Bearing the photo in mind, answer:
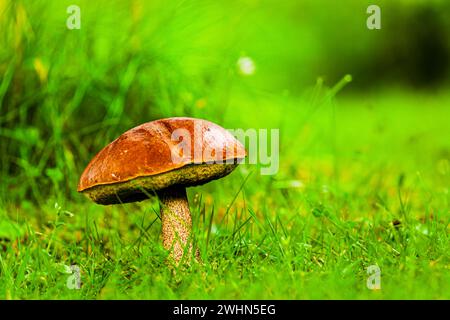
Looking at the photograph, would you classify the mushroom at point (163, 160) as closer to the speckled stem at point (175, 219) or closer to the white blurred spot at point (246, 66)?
the speckled stem at point (175, 219)

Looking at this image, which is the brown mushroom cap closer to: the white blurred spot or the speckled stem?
the speckled stem

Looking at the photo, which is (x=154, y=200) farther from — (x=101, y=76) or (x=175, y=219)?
(x=175, y=219)

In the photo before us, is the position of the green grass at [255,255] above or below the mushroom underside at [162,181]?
below

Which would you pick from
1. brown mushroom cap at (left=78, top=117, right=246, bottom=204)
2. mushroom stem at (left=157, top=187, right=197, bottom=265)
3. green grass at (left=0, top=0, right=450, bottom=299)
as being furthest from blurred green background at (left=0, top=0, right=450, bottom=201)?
brown mushroom cap at (left=78, top=117, right=246, bottom=204)

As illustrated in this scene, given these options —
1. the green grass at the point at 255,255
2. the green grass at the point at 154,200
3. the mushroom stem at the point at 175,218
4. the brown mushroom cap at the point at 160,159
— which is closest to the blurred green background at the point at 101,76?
the green grass at the point at 154,200

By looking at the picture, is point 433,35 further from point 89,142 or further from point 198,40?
point 89,142

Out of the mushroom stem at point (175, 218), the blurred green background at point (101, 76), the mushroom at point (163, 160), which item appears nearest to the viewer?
the mushroom at point (163, 160)

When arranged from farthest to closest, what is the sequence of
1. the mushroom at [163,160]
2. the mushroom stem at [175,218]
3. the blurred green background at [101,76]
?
1. the blurred green background at [101,76]
2. the mushroom stem at [175,218]
3. the mushroom at [163,160]

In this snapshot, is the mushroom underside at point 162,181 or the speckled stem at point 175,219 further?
the speckled stem at point 175,219
